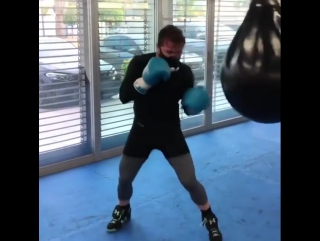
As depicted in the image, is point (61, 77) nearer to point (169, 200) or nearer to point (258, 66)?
point (169, 200)

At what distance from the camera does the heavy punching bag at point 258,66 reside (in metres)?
1.43

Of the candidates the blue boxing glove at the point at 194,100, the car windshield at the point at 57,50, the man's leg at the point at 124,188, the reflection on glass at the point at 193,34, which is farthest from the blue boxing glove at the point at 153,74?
the reflection on glass at the point at 193,34

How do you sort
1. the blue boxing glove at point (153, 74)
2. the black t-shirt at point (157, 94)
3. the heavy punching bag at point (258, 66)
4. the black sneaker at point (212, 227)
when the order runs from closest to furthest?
1. the heavy punching bag at point (258, 66)
2. the blue boxing glove at point (153, 74)
3. the black t-shirt at point (157, 94)
4. the black sneaker at point (212, 227)

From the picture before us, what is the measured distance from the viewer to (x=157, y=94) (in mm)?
1954

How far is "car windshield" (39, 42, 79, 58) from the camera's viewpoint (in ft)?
9.90

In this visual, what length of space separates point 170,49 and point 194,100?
0.26 metres

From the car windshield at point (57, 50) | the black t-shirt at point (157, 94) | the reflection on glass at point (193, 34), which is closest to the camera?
the black t-shirt at point (157, 94)

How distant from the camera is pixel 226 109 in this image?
4758 mm

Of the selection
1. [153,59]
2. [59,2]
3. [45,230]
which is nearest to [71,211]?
[45,230]

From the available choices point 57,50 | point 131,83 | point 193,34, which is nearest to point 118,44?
point 57,50

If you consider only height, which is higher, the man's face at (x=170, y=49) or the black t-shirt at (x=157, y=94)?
the man's face at (x=170, y=49)

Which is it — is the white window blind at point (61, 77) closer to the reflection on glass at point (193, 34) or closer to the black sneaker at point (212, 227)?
the reflection on glass at point (193, 34)

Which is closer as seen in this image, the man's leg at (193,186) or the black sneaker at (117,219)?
the man's leg at (193,186)

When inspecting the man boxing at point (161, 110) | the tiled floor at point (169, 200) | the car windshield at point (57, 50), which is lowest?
the tiled floor at point (169, 200)
